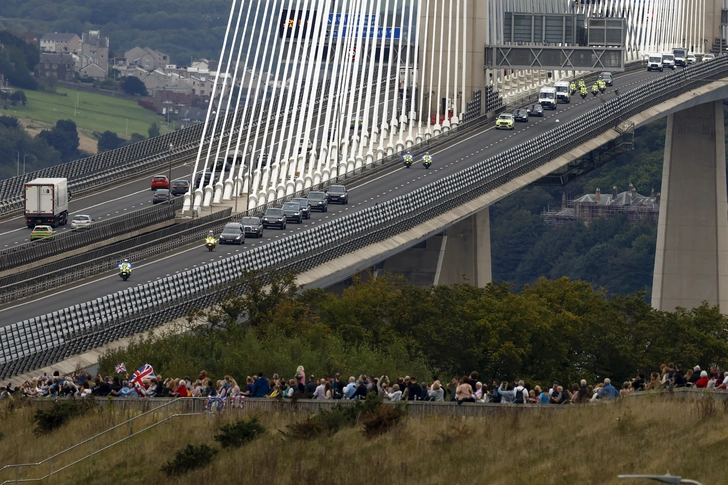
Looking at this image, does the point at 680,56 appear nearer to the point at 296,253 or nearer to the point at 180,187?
the point at 180,187

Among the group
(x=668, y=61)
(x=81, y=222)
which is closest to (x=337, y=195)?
(x=81, y=222)

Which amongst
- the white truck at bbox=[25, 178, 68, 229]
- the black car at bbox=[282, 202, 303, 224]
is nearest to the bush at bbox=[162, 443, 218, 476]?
the black car at bbox=[282, 202, 303, 224]

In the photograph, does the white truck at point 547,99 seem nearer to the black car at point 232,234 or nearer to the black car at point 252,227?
the black car at point 252,227

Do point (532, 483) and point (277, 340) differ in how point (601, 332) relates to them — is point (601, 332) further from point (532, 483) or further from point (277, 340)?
point (532, 483)

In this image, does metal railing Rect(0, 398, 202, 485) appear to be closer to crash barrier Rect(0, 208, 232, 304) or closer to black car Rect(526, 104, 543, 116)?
crash barrier Rect(0, 208, 232, 304)

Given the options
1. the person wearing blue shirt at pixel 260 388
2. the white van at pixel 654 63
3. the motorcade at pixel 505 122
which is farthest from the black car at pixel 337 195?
the white van at pixel 654 63
